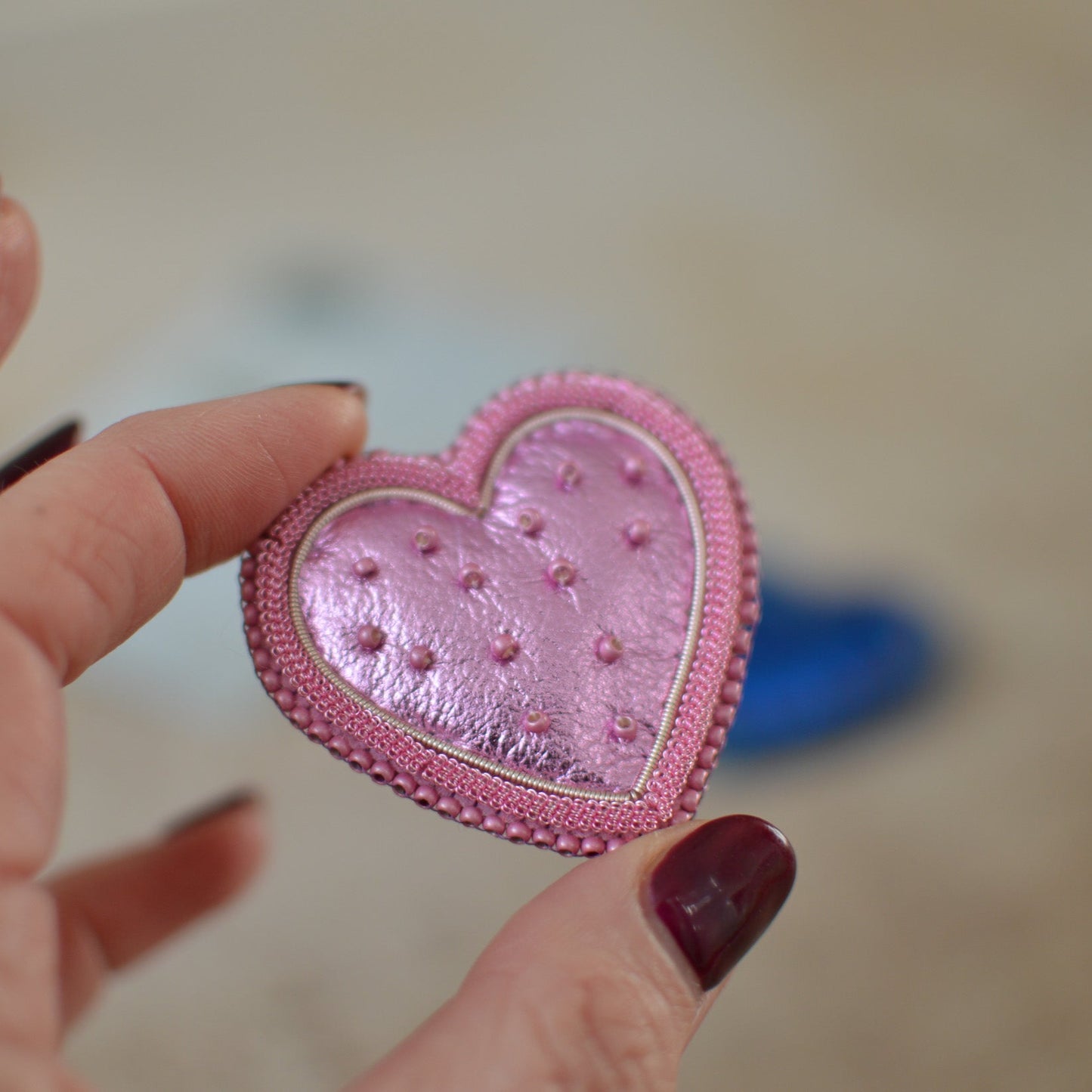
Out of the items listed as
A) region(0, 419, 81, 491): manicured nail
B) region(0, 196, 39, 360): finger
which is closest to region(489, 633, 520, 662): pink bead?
region(0, 419, 81, 491): manicured nail

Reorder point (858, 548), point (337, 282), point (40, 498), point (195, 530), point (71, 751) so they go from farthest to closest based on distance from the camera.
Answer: point (337, 282), point (858, 548), point (71, 751), point (195, 530), point (40, 498)

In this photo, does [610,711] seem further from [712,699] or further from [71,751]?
[71,751]

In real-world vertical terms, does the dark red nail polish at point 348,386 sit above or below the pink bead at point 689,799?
above

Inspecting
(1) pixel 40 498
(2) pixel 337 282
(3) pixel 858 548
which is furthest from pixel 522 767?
(2) pixel 337 282

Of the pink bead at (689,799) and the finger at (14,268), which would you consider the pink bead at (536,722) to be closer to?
the pink bead at (689,799)

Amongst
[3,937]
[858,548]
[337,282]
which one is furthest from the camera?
[337,282]

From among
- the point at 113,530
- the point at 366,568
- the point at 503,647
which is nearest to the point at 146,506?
the point at 113,530

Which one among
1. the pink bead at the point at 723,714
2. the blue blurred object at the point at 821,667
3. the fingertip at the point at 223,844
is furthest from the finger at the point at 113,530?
the blue blurred object at the point at 821,667
